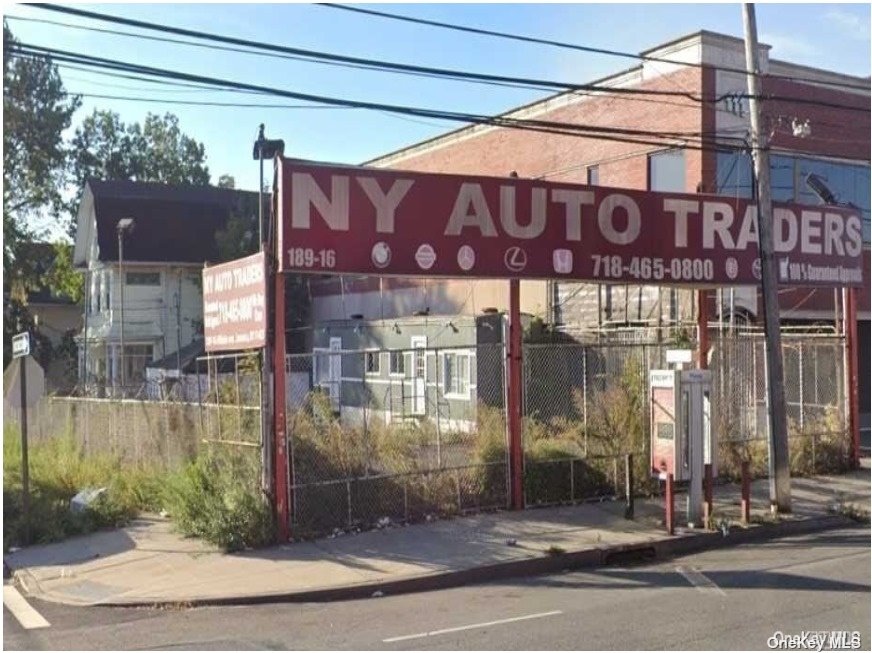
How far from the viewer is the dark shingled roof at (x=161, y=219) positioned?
4081 centimetres

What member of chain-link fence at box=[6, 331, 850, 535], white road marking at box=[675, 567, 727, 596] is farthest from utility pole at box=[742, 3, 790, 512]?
white road marking at box=[675, 567, 727, 596]

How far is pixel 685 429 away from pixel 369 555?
4.27 m

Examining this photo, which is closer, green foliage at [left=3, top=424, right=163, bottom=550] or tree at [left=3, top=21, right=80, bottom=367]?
green foliage at [left=3, top=424, right=163, bottom=550]

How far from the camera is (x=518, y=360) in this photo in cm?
1438

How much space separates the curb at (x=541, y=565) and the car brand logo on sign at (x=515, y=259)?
4232mm

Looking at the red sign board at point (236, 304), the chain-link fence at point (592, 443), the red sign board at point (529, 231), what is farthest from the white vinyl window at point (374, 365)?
the red sign board at point (236, 304)

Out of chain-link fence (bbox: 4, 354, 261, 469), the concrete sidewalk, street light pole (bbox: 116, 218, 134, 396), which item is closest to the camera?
the concrete sidewalk

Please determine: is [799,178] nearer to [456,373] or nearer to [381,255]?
[456,373]

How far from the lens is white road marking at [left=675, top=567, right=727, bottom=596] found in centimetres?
961

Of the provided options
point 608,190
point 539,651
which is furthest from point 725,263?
point 539,651

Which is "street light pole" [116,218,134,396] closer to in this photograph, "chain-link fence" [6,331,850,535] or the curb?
"chain-link fence" [6,331,850,535]

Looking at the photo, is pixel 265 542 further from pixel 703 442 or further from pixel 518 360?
pixel 703 442

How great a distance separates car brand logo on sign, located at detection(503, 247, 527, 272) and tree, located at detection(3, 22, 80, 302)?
31337 mm

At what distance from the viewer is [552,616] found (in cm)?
879
